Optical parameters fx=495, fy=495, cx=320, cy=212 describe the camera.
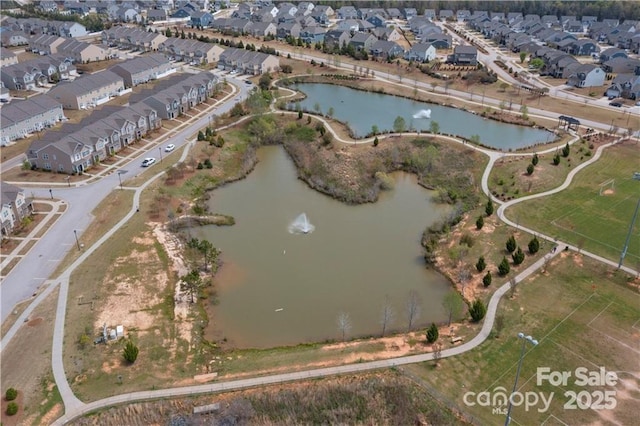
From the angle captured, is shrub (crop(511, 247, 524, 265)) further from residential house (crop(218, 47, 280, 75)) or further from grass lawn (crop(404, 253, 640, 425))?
residential house (crop(218, 47, 280, 75))

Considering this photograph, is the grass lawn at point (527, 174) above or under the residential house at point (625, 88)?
under

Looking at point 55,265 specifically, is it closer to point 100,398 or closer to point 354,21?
point 100,398

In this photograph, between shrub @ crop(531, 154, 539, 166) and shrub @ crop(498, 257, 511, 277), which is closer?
shrub @ crop(498, 257, 511, 277)

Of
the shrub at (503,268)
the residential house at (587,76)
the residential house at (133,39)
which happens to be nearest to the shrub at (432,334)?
the shrub at (503,268)

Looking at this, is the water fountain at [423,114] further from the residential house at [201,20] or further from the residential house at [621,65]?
the residential house at [201,20]

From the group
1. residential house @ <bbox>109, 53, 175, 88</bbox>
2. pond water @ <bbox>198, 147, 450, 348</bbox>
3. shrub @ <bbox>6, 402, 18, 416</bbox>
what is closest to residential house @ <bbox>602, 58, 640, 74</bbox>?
pond water @ <bbox>198, 147, 450, 348</bbox>

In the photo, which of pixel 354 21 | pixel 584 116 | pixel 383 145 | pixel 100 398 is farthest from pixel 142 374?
pixel 354 21
